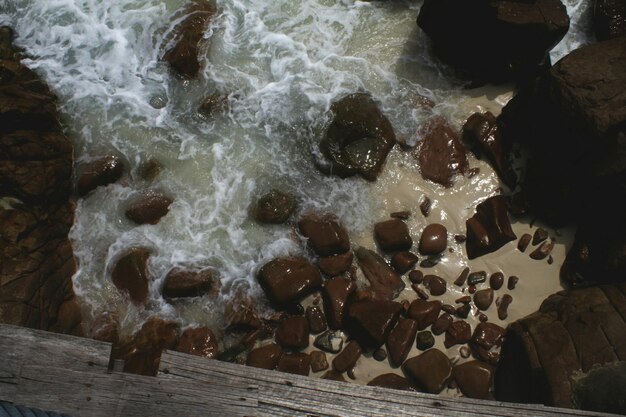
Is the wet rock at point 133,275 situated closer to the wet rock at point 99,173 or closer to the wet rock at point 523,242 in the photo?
the wet rock at point 99,173

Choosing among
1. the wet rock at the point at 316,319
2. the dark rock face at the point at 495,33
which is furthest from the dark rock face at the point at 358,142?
the wet rock at the point at 316,319

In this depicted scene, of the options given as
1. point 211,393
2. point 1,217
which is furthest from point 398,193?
point 1,217

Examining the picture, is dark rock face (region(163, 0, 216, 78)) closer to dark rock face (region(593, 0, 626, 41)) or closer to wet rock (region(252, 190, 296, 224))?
wet rock (region(252, 190, 296, 224))

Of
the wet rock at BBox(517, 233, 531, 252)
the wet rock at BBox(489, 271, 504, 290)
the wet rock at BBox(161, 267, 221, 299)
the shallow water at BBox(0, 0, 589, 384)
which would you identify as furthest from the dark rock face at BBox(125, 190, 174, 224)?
the wet rock at BBox(517, 233, 531, 252)

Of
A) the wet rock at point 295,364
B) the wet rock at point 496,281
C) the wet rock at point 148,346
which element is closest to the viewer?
the wet rock at point 295,364

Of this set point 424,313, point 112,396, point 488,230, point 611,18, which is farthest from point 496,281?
point 611,18

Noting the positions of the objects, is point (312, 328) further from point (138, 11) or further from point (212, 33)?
point (138, 11)
